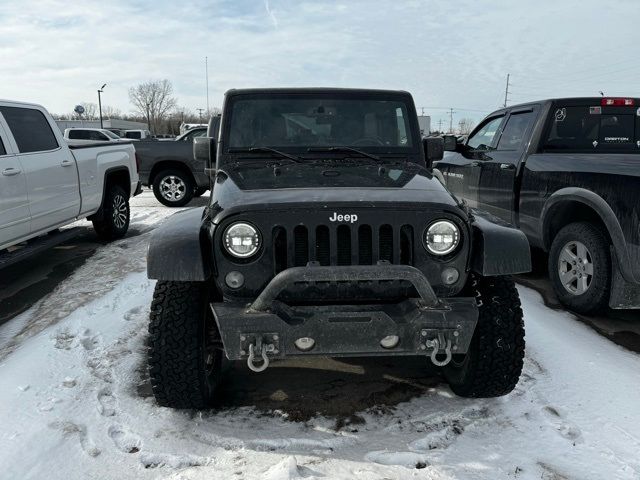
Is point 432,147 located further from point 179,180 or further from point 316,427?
point 179,180

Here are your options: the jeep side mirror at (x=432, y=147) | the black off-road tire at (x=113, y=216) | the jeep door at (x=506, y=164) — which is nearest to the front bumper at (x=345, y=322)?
the jeep side mirror at (x=432, y=147)

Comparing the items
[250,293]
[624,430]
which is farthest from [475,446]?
[250,293]

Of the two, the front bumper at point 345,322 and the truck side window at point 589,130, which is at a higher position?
the truck side window at point 589,130

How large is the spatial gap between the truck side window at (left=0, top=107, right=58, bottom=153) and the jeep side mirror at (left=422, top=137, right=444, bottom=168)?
13.4ft

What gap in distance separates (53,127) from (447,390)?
17.6ft

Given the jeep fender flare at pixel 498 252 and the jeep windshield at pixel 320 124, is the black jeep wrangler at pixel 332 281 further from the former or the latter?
the jeep windshield at pixel 320 124

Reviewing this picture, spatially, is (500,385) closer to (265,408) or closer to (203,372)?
(265,408)

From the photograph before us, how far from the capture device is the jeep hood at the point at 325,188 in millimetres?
2650

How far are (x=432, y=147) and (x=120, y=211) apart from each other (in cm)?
527

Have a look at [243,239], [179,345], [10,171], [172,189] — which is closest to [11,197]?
[10,171]

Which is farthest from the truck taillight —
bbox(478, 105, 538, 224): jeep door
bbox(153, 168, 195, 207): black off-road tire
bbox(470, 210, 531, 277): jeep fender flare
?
bbox(153, 168, 195, 207): black off-road tire

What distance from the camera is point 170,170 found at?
11.0 metres

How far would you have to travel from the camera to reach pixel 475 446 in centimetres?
264

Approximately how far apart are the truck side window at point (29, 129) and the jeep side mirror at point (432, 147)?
408cm
